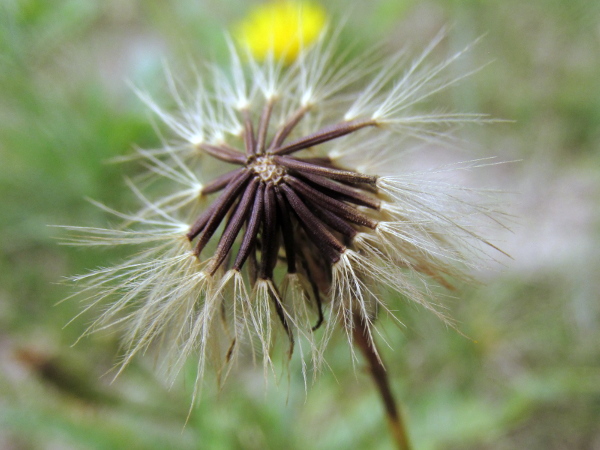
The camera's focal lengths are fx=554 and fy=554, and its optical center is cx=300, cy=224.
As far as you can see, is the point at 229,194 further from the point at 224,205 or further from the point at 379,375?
the point at 379,375

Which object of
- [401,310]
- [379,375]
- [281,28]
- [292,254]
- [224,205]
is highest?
[281,28]

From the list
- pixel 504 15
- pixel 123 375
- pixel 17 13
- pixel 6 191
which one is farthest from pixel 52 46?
pixel 504 15

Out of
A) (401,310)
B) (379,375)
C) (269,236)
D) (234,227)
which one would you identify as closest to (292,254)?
(269,236)

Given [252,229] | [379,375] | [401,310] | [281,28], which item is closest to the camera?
[252,229]

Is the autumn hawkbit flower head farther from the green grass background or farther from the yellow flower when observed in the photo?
the yellow flower

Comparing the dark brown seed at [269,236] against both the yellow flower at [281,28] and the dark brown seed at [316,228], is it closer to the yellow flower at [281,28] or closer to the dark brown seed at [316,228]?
the dark brown seed at [316,228]

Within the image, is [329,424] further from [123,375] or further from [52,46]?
[52,46]

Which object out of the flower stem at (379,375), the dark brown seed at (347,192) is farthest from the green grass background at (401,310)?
the dark brown seed at (347,192)

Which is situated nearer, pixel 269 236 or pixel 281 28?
pixel 269 236
